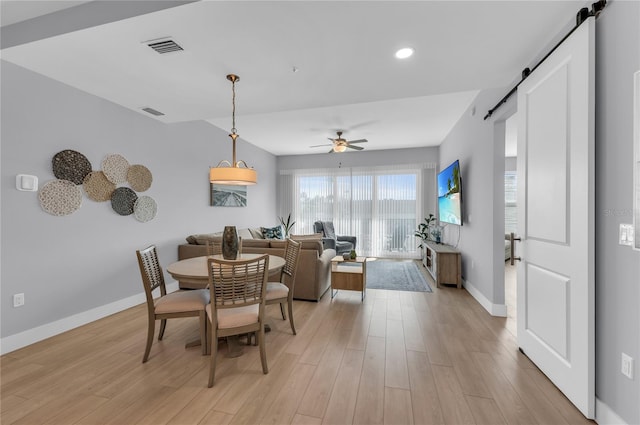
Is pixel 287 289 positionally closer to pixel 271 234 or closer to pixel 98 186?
pixel 98 186

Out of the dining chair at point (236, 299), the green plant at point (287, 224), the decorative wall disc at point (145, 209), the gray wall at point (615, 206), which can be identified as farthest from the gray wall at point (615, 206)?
the green plant at point (287, 224)

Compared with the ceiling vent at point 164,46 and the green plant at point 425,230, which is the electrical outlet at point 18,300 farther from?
the green plant at point 425,230

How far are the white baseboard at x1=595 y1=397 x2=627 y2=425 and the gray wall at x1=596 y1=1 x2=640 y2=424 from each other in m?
0.03

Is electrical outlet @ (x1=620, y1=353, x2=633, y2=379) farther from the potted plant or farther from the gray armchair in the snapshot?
the potted plant

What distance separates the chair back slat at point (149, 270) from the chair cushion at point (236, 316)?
670 millimetres

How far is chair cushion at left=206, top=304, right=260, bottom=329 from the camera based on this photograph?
6.41 ft

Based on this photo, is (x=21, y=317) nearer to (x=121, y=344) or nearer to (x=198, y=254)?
(x=121, y=344)

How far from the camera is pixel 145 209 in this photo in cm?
365

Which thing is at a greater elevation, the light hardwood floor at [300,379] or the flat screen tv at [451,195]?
the flat screen tv at [451,195]

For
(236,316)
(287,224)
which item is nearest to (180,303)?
(236,316)

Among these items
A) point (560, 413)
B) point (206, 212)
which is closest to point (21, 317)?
point (206, 212)

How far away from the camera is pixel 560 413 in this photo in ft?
5.26

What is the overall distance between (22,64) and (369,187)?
6247mm

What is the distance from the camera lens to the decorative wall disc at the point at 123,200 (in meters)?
3.27
